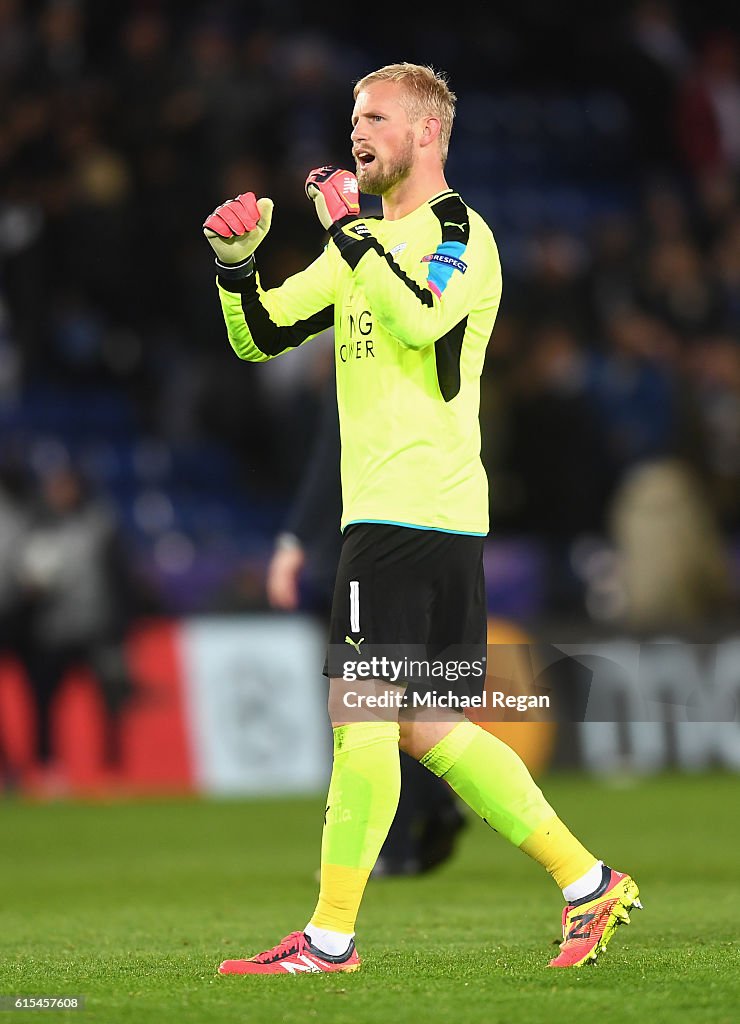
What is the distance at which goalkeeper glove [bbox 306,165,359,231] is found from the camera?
4.87 metres

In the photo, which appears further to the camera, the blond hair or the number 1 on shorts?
the blond hair

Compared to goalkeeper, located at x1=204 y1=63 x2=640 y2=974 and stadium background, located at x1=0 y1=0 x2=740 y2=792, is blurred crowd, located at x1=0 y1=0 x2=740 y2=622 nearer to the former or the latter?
stadium background, located at x1=0 y1=0 x2=740 y2=792

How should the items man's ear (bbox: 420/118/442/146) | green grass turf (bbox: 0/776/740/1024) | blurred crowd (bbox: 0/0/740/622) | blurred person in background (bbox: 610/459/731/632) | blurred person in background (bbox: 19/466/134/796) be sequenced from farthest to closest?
blurred crowd (bbox: 0/0/740/622) < blurred person in background (bbox: 610/459/731/632) < blurred person in background (bbox: 19/466/134/796) < man's ear (bbox: 420/118/442/146) < green grass turf (bbox: 0/776/740/1024)

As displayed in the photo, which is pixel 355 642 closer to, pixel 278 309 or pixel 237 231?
pixel 278 309

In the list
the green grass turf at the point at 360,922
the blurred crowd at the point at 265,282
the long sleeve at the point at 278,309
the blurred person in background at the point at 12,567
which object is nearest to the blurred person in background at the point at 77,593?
the blurred person in background at the point at 12,567

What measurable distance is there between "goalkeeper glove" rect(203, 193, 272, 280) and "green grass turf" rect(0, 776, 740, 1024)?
1.77 metres

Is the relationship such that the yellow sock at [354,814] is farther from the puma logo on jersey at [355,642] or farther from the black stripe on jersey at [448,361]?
the black stripe on jersey at [448,361]

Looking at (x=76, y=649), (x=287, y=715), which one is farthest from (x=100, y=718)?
(x=287, y=715)

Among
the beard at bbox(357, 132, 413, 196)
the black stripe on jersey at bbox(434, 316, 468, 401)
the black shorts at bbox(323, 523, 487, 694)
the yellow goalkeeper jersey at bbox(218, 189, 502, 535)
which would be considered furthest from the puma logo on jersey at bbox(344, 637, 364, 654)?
the beard at bbox(357, 132, 413, 196)

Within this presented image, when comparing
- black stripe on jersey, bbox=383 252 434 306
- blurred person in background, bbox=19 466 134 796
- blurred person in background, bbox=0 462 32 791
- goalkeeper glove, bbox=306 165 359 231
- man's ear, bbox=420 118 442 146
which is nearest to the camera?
black stripe on jersey, bbox=383 252 434 306

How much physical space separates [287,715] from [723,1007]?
7.90 m

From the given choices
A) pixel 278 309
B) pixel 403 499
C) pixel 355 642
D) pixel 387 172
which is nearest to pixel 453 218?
pixel 387 172

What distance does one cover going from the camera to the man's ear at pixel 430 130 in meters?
4.97

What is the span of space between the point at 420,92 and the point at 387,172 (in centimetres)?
21
